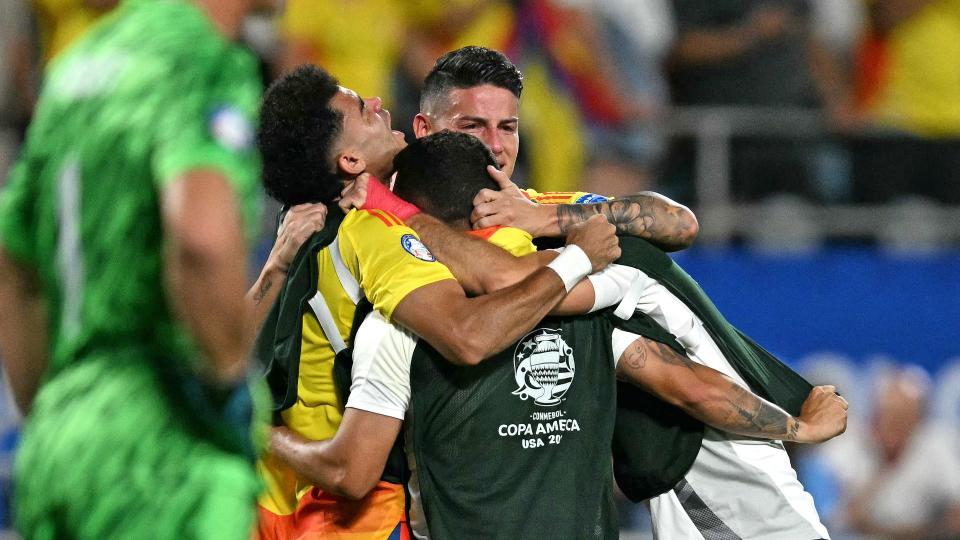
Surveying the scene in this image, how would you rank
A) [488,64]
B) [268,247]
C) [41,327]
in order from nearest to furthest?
[41,327]
[488,64]
[268,247]

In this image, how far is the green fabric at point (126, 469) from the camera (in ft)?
9.52

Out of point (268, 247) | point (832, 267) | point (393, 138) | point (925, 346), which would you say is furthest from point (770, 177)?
point (393, 138)

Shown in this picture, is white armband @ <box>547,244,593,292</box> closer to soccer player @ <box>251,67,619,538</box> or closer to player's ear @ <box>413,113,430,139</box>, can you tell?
soccer player @ <box>251,67,619,538</box>

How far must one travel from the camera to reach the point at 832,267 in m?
8.50

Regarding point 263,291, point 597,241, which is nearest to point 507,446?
point 597,241

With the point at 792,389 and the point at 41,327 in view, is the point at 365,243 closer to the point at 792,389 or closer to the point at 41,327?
the point at 41,327

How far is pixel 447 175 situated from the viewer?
4.15m

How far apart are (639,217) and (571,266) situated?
1.37 ft

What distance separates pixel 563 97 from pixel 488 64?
11.3 ft

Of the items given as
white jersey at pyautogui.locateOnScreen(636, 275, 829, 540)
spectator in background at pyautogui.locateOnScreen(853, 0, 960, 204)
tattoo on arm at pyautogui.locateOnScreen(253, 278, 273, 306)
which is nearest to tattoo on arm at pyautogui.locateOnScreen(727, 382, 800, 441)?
white jersey at pyautogui.locateOnScreen(636, 275, 829, 540)

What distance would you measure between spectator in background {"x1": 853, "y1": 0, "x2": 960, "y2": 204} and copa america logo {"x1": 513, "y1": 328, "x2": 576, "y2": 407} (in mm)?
5331

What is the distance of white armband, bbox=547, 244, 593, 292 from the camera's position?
12.8 feet

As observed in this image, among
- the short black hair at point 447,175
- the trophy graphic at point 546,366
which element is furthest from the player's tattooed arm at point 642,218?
the trophy graphic at point 546,366

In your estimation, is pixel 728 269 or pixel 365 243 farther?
pixel 728 269
